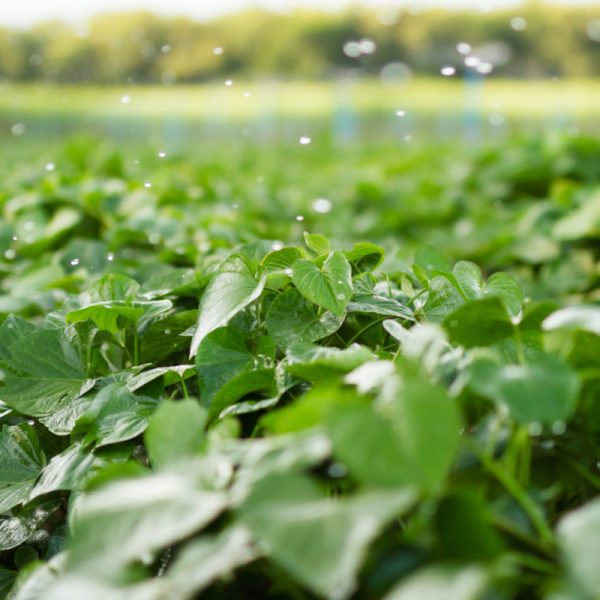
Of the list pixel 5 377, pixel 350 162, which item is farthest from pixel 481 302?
pixel 350 162

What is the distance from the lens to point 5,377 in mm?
931

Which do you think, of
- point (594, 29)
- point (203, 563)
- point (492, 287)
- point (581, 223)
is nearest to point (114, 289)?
point (492, 287)

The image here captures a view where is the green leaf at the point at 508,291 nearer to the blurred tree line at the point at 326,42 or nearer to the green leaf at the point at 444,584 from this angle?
the green leaf at the point at 444,584

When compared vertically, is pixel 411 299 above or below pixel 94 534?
below

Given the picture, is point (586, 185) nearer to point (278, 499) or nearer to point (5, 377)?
point (5, 377)

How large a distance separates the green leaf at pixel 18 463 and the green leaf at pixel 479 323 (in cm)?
46

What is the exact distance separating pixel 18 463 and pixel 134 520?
0.42 meters

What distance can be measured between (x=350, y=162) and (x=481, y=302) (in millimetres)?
7087

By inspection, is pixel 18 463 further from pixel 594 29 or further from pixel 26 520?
pixel 594 29

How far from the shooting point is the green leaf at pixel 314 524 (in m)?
0.46

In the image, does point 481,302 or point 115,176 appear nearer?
point 481,302

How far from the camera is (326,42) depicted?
25.7 m

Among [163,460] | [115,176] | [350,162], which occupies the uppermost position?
[163,460]

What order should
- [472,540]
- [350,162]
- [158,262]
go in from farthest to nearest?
1. [350,162]
2. [158,262]
3. [472,540]
